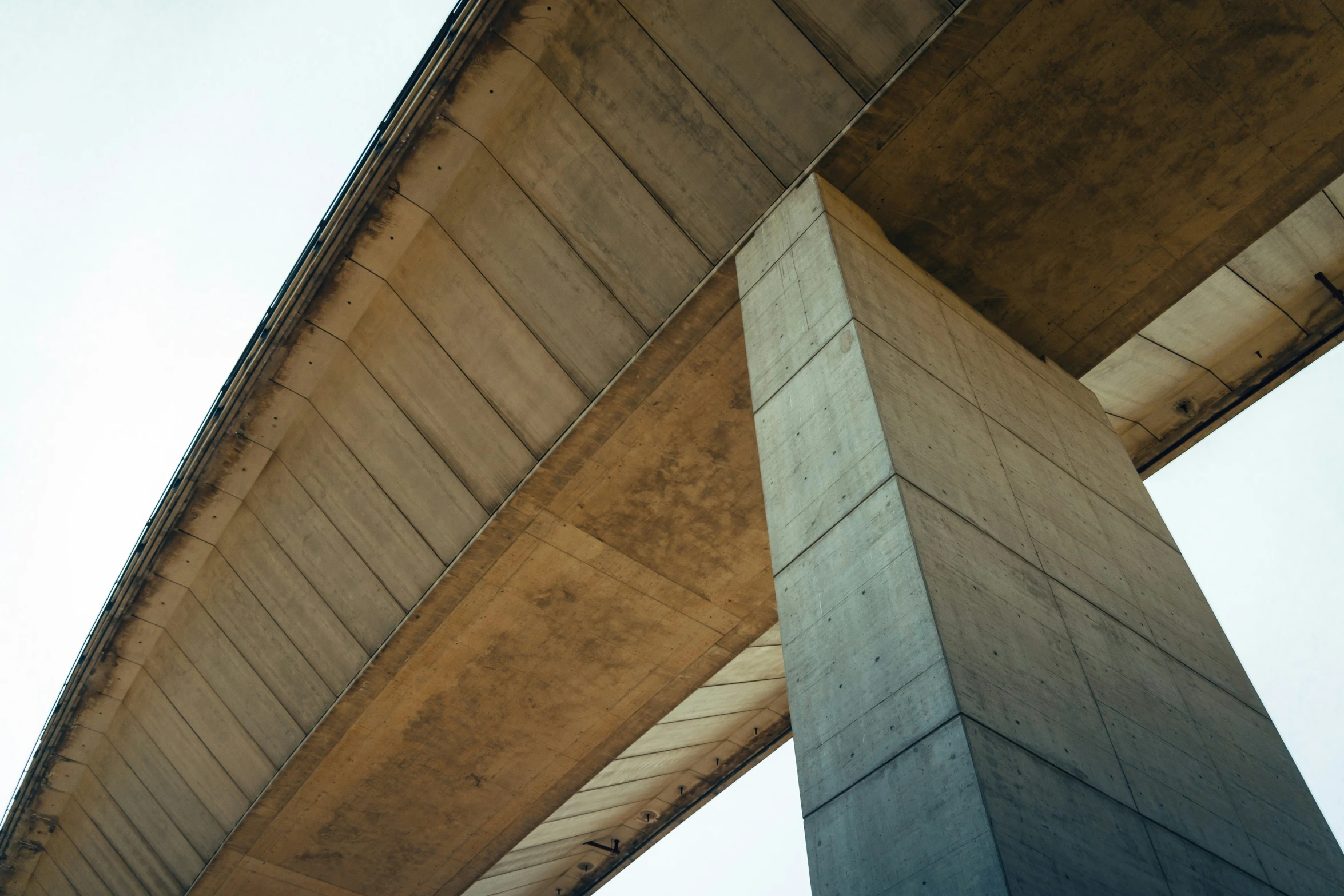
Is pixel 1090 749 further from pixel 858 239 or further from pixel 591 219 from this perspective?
pixel 591 219

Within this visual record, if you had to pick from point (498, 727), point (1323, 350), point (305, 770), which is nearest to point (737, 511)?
point (498, 727)

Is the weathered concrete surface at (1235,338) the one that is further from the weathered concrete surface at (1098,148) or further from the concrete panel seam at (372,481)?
the concrete panel seam at (372,481)

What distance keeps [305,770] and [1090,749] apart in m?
10.9

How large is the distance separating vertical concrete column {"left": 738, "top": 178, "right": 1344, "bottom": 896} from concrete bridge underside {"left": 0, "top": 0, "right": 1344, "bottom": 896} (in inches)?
17.2

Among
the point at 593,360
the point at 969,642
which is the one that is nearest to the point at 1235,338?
the point at 593,360

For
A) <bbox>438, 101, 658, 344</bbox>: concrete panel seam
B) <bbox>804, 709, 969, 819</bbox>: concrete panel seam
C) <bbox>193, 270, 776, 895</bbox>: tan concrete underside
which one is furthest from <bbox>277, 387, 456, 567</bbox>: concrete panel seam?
<bbox>804, 709, 969, 819</bbox>: concrete panel seam

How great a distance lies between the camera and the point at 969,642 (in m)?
4.18

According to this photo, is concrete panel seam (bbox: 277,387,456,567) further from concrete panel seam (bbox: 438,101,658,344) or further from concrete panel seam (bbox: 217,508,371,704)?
concrete panel seam (bbox: 438,101,658,344)

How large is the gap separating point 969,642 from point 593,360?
17.8 feet

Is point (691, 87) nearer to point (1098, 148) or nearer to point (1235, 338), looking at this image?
point (1098, 148)

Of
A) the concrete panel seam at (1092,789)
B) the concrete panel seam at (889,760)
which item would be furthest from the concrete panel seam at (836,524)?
the concrete panel seam at (1092,789)

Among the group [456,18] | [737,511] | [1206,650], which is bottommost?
[1206,650]

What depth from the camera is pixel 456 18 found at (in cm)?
861

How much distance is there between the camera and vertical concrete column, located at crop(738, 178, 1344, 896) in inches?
145
